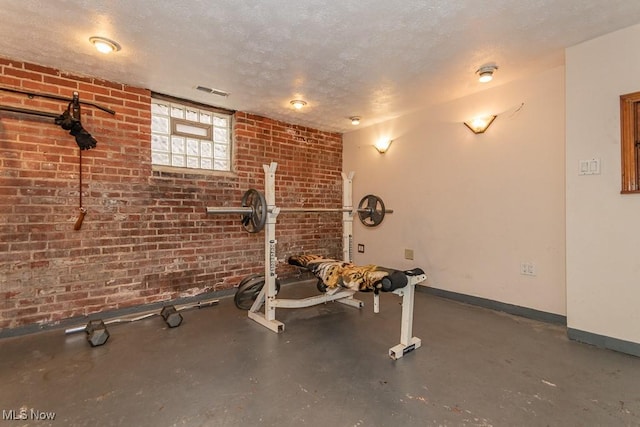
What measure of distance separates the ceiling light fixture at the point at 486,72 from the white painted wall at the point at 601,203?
58 centimetres

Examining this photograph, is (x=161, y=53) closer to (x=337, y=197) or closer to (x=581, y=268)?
(x=337, y=197)

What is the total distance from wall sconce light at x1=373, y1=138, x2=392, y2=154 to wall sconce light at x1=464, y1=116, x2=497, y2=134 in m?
1.22

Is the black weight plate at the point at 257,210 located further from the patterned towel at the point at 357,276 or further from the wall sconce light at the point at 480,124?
the wall sconce light at the point at 480,124

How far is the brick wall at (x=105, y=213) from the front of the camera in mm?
2758

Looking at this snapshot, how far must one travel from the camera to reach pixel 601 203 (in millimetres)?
2443

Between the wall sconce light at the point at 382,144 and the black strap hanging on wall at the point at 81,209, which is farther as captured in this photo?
the wall sconce light at the point at 382,144

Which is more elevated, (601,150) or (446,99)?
(446,99)

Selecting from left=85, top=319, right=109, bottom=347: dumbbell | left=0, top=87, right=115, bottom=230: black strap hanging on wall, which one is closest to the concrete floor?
left=85, top=319, right=109, bottom=347: dumbbell

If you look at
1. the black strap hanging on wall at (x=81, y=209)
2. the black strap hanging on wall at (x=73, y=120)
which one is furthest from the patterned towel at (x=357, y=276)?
the black strap hanging on wall at (x=73, y=120)

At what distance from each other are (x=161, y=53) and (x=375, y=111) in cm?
269

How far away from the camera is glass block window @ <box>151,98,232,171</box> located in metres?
3.62

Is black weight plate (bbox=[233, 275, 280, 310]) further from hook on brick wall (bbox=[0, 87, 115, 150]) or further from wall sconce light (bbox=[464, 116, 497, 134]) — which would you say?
wall sconce light (bbox=[464, 116, 497, 134])

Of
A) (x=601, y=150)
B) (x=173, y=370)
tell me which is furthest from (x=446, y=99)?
(x=173, y=370)

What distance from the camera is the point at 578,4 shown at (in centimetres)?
202
